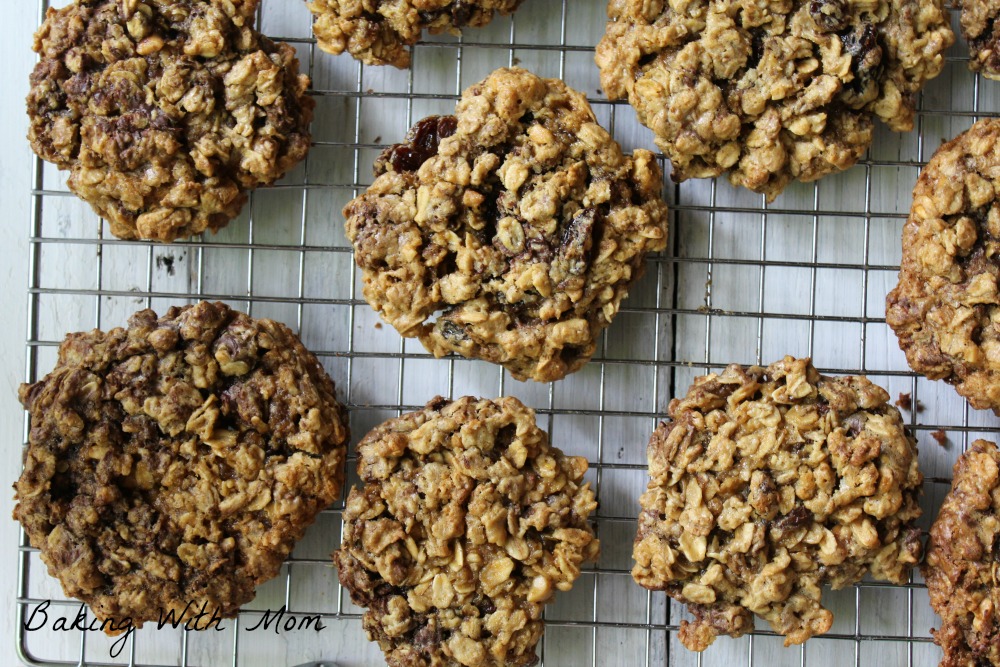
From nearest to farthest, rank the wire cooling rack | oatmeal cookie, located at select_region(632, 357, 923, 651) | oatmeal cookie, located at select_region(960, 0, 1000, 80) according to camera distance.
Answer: oatmeal cookie, located at select_region(632, 357, 923, 651) < oatmeal cookie, located at select_region(960, 0, 1000, 80) < the wire cooling rack

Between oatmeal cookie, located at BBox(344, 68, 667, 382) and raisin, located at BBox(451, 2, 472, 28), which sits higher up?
raisin, located at BBox(451, 2, 472, 28)

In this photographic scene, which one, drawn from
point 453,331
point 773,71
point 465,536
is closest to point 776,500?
point 465,536

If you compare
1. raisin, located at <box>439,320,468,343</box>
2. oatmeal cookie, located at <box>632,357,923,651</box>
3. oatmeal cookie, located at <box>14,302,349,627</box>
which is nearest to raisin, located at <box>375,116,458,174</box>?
raisin, located at <box>439,320,468,343</box>

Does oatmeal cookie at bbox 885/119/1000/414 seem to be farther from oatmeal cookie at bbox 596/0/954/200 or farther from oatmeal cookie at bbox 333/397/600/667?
oatmeal cookie at bbox 333/397/600/667

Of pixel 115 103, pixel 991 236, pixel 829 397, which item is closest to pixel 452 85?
pixel 115 103

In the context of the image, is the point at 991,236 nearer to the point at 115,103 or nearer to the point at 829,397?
the point at 829,397

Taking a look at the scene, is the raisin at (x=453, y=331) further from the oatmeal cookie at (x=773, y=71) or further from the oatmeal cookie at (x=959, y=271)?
the oatmeal cookie at (x=959, y=271)
